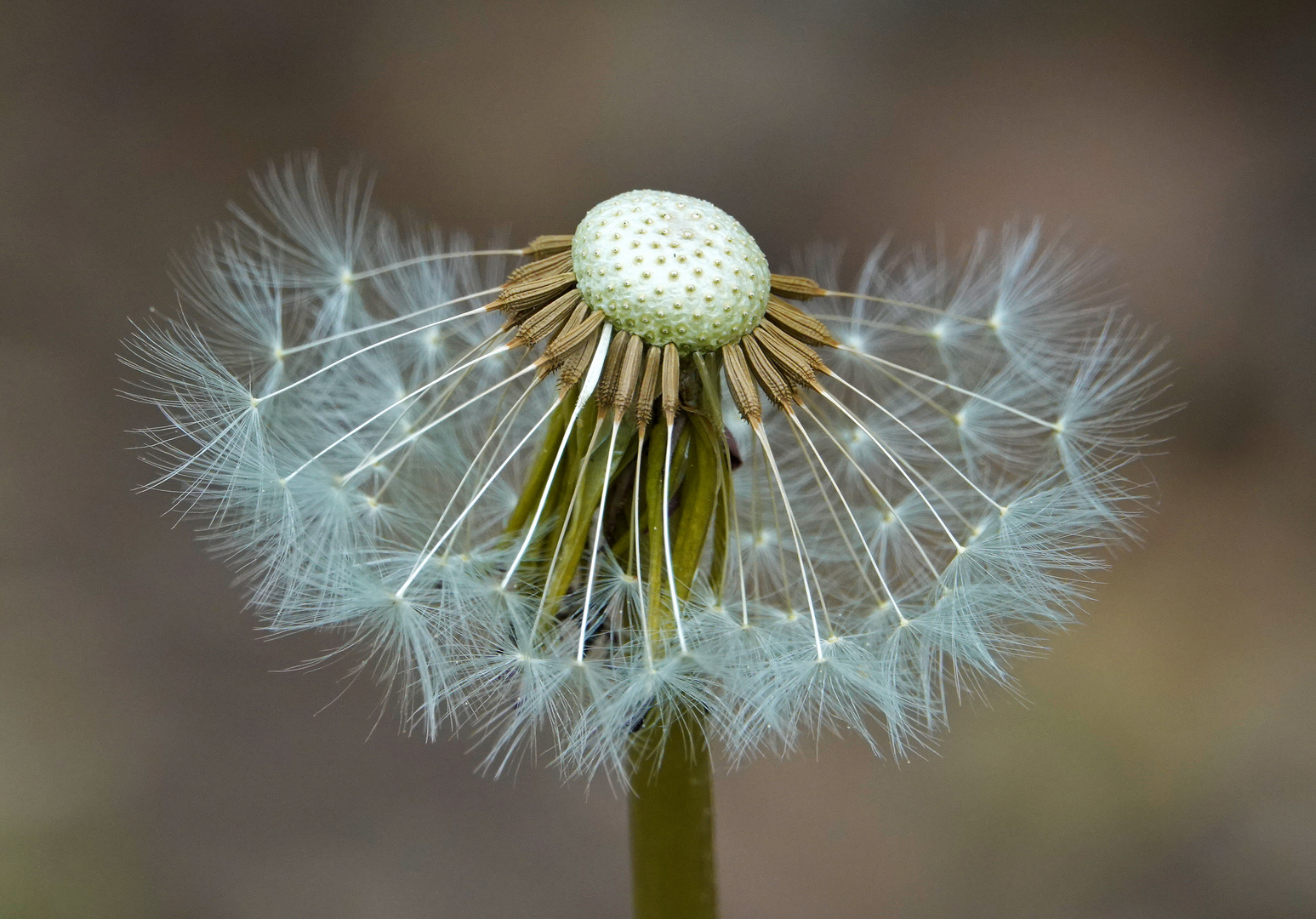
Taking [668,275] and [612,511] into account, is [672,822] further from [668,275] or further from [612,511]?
[668,275]

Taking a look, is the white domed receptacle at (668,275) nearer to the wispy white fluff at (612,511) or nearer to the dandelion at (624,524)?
the dandelion at (624,524)

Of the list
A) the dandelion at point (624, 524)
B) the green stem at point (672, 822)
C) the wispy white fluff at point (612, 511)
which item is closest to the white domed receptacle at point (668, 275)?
the dandelion at point (624, 524)

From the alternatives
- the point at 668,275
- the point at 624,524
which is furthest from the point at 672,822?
the point at 668,275

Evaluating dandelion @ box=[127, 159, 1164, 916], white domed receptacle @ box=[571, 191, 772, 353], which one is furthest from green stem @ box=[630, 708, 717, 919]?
white domed receptacle @ box=[571, 191, 772, 353]

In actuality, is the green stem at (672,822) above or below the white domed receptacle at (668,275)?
below

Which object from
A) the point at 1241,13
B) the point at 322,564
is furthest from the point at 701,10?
the point at 322,564

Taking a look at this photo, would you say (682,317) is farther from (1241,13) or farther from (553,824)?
(1241,13)
